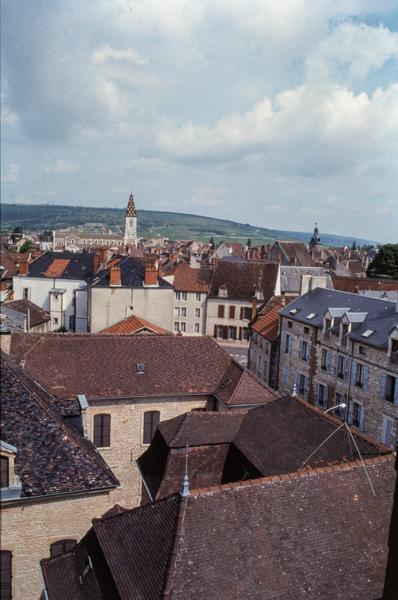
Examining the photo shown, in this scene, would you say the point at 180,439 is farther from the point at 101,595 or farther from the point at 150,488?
the point at 101,595

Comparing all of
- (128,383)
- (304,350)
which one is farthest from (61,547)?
(304,350)

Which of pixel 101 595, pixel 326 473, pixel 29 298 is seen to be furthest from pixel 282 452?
pixel 29 298

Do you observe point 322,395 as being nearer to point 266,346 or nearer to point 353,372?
point 353,372

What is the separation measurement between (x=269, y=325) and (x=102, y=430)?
19.3m

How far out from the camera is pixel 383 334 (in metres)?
25.5

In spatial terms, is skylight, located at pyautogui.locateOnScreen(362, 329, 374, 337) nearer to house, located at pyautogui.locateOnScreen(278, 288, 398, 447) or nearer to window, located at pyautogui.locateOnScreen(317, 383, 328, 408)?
house, located at pyautogui.locateOnScreen(278, 288, 398, 447)

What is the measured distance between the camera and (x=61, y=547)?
437 inches

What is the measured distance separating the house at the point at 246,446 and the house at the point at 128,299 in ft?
65.2

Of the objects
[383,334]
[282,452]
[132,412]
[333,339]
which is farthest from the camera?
[333,339]

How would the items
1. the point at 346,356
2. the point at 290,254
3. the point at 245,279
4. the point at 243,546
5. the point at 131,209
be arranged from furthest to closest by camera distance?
the point at 290,254 → the point at 245,279 → the point at 346,356 → the point at 131,209 → the point at 243,546

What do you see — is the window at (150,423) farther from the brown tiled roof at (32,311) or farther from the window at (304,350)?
the brown tiled roof at (32,311)

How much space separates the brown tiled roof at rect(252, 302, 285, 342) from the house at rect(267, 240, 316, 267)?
35.7 m

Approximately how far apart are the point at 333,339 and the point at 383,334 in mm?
3756

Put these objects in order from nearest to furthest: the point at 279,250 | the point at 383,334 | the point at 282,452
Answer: the point at 282,452
the point at 383,334
the point at 279,250
